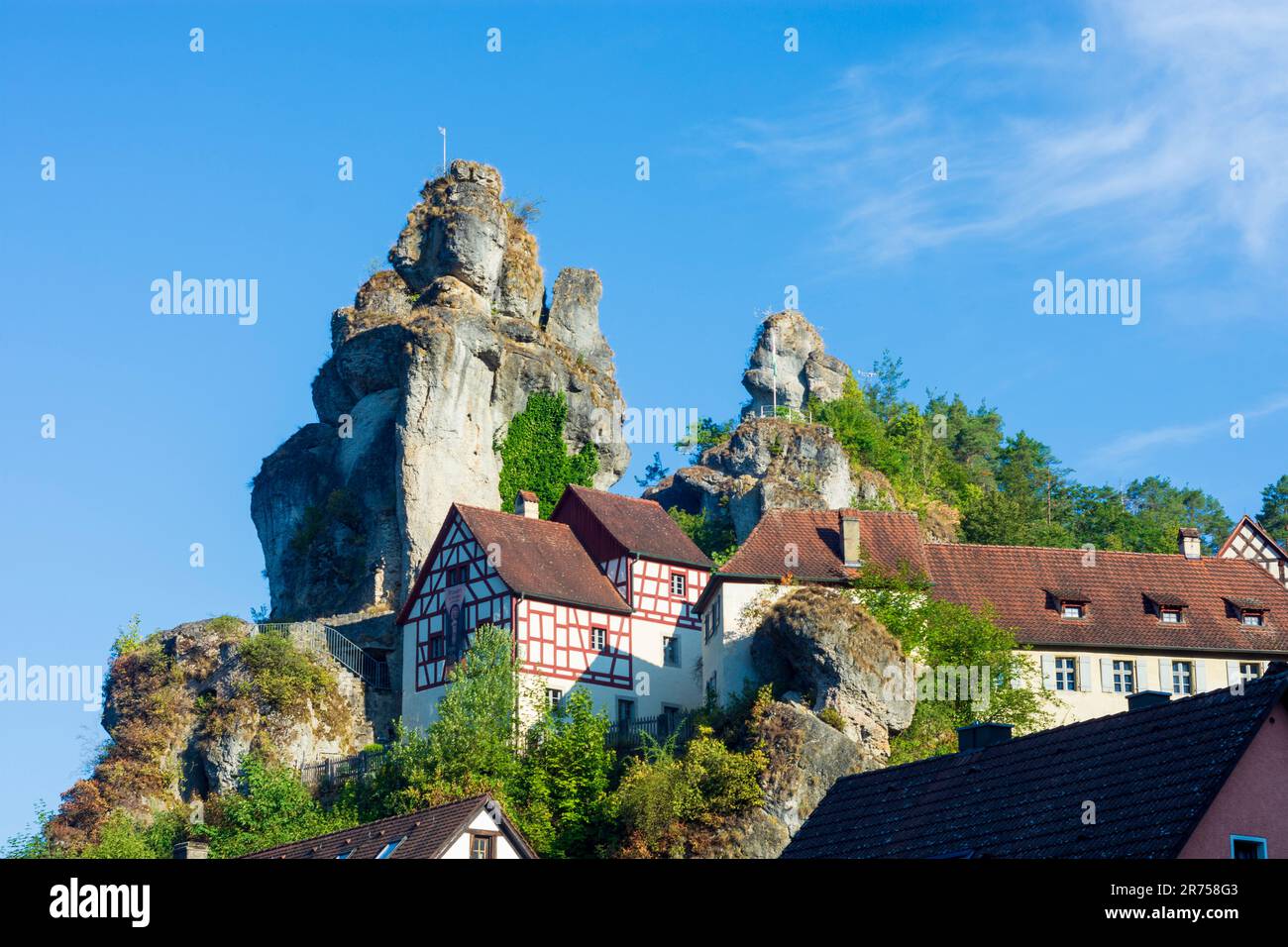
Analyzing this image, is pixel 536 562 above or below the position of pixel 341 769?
A: above

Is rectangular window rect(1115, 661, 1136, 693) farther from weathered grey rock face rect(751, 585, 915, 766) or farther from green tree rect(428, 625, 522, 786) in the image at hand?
green tree rect(428, 625, 522, 786)

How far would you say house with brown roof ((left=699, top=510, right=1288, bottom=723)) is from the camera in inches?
2073

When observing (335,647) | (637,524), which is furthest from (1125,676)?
(335,647)

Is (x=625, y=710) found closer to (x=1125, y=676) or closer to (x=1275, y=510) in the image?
(x=1125, y=676)

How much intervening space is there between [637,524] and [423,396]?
828 cm

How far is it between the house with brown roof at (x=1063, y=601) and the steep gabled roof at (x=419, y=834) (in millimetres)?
17250

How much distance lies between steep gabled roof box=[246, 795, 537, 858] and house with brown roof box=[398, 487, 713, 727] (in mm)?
17656

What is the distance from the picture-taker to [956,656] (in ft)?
169

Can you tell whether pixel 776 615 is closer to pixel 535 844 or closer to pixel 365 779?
pixel 535 844

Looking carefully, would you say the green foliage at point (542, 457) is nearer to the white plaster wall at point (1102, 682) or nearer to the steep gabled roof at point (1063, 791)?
the white plaster wall at point (1102, 682)

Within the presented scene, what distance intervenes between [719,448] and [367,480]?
13.6m

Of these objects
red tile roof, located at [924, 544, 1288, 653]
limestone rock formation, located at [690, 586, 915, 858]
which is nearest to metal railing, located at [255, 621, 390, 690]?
limestone rock formation, located at [690, 586, 915, 858]

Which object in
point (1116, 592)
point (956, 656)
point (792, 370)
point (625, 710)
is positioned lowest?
point (625, 710)
